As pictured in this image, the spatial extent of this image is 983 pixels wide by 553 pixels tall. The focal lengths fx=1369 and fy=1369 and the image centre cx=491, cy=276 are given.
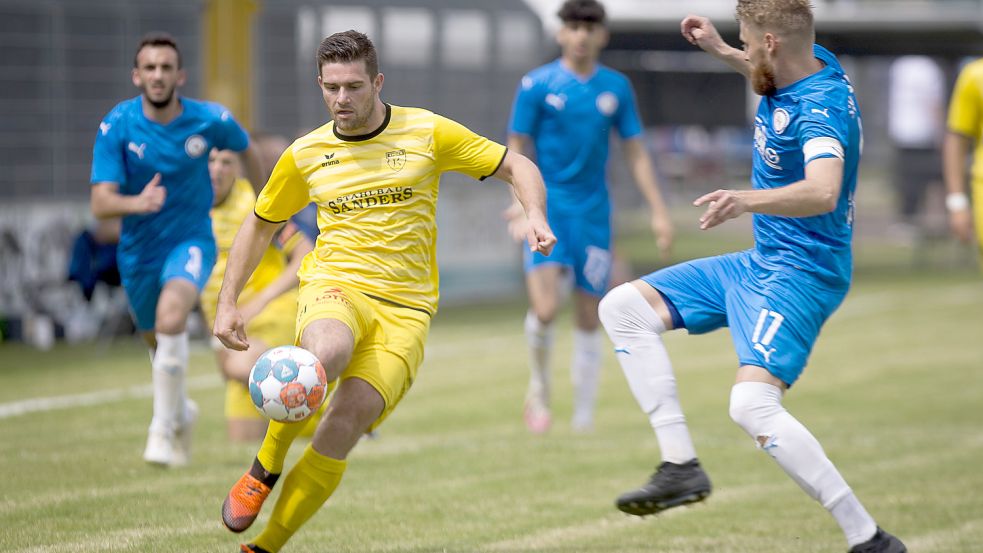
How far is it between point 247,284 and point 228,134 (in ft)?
4.47

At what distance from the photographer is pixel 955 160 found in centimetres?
888

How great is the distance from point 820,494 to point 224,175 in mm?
5250

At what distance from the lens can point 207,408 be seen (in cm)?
1195

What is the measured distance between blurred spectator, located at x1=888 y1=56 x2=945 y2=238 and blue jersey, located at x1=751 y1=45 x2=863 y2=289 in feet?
83.4

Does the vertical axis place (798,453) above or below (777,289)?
below

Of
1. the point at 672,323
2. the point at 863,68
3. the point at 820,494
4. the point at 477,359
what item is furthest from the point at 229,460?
the point at 863,68

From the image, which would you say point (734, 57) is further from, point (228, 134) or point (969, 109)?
point (228, 134)

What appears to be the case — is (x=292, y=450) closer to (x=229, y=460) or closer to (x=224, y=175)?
(x=229, y=460)

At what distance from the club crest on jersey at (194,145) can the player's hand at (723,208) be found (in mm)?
4282

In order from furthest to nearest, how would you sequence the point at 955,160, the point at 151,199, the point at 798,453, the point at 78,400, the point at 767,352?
the point at 78,400
the point at 955,160
the point at 151,199
the point at 767,352
the point at 798,453

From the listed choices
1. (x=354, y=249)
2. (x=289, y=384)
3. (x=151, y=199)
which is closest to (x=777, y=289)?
(x=354, y=249)

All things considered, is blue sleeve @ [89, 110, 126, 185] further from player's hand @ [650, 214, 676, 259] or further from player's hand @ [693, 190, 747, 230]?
player's hand @ [693, 190, 747, 230]

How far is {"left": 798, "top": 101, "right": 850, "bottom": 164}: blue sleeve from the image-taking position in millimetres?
5215

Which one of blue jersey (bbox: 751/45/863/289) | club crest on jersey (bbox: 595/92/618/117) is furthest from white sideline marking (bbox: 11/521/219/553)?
club crest on jersey (bbox: 595/92/618/117)
